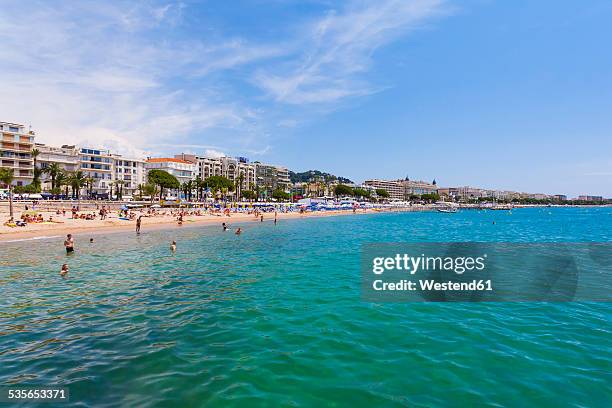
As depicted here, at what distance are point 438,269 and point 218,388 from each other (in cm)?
1974

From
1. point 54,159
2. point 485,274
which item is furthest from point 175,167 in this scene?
point 485,274

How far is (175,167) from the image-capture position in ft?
456

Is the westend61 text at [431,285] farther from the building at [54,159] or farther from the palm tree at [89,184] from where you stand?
the building at [54,159]

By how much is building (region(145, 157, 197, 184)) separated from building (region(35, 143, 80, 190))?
94.7ft

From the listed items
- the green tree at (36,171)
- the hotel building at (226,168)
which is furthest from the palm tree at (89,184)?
the hotel building at (226,168)

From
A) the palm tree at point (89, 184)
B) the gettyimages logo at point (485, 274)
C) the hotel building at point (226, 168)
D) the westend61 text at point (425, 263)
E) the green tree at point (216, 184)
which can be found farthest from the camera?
the hotel building at point (226, 168)

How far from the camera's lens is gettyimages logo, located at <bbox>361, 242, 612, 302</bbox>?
1717 centimetres

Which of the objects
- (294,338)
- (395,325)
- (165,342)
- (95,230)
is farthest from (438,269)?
(95,230)

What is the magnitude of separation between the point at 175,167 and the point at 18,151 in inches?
2098

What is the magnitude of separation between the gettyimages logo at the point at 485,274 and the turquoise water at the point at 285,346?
1.69m

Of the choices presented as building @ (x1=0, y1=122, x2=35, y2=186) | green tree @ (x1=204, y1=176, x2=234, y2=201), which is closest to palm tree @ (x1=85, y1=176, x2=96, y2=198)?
building @ (x1=0, y1=122, x2=35, y2=186)

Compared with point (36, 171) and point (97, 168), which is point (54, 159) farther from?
point (97, 168)

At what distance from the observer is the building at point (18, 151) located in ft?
289

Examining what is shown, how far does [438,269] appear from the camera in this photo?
2466 cm
